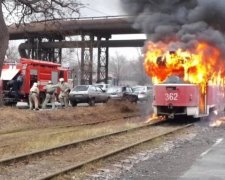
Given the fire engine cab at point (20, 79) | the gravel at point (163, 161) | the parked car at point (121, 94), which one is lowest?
the gravel at point (163, 161)

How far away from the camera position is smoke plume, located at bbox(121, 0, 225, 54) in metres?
22.1

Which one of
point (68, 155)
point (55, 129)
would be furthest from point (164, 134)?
point (68, 155)

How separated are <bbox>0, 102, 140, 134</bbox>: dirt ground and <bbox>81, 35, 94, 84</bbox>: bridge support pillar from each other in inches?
1033

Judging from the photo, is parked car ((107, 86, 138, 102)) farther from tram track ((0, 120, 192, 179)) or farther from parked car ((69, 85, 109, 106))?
tram track ((0, 120, 192, 179))

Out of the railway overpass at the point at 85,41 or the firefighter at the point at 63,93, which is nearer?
the firefighter at the point at 63,93

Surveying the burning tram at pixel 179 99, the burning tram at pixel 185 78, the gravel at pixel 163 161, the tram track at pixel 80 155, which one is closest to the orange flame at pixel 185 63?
the burning tram at pixel 185 78

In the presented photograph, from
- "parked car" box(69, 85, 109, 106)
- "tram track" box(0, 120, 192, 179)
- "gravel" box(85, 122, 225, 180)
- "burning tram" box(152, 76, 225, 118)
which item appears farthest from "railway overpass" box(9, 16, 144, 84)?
"gravel" box(85, 122, 225, 180)

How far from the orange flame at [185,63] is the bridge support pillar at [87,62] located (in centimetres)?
3247

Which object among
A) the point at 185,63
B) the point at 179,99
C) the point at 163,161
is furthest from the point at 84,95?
the point at 163,161

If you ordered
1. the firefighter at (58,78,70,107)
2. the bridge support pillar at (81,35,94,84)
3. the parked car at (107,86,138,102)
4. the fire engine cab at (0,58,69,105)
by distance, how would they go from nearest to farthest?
1. the firefighter at (58,78,70,107)
2. the fire engine cab at (0,58,69,105)
3. the parked car at (107,86,138,102)
4. the bridge support pillar at (81,35,94,84)

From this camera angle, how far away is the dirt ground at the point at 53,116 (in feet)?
63.7

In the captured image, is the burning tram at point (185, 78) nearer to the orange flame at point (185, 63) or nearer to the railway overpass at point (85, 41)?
the orange flame at point (185, 63)

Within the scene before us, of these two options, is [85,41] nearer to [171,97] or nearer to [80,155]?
[171,97]

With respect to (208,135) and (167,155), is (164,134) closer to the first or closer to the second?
(208,135)
